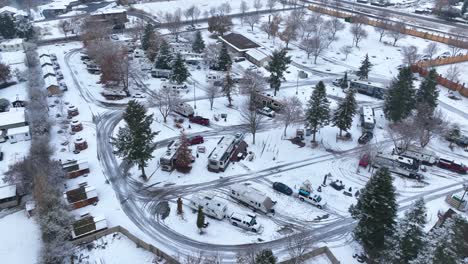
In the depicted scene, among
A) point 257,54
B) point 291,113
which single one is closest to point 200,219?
point 291,113

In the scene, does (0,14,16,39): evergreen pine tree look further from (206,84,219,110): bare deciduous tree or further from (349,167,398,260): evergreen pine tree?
(349,167,398,260): evergreen pine tree

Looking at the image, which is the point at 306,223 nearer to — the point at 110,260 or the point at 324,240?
the point at 324,240

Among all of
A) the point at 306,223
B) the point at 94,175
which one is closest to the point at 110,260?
the point at 94,175

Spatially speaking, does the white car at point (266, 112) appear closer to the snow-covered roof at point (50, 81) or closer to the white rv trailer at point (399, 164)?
the white rv trailer at point (399, 164)

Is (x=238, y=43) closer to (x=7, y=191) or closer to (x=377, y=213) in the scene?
(x=7, y=191)

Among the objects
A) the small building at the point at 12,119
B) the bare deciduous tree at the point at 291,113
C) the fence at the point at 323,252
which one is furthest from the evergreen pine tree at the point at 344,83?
the small building at the point at 12,119

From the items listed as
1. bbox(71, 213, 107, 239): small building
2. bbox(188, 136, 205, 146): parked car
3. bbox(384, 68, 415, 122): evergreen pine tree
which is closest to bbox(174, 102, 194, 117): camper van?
bbox(188, 136, 205, 146): parked car
